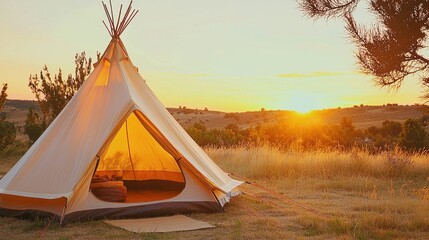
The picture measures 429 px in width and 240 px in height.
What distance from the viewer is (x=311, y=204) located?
727cm

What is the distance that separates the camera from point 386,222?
573cm

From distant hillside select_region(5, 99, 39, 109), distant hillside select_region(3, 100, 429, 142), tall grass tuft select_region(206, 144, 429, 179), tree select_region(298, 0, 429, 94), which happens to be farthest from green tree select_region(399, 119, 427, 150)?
distant hillside select_region(5, 99, 39, 109)

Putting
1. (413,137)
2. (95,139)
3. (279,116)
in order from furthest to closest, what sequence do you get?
(279,116), (413,137), (95,139)

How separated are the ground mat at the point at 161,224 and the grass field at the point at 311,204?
0.15 m

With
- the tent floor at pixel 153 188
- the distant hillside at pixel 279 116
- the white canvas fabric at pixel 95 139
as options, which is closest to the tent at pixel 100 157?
the white canvas fabric at pixel 95 139

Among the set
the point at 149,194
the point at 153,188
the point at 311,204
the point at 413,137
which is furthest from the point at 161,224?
the point at 413,137

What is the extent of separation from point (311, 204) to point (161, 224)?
232 centimetres

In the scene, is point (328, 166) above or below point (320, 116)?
below

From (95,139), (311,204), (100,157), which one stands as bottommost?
(311,204)

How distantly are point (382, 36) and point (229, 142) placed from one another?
1033 centimetres

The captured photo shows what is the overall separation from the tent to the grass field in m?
0.22

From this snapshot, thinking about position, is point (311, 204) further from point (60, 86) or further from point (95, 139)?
point (60, 86)

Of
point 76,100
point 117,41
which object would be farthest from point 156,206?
point 117,41

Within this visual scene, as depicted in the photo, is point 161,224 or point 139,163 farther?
point 139,163
